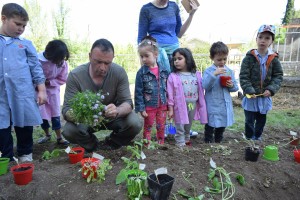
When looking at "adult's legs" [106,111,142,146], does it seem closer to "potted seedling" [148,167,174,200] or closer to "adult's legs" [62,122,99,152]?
"adult's legs" [62,122,99,152]

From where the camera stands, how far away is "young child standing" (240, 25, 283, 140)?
11.4 feet

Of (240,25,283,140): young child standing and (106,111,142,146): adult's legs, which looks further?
(240,25,283,140): young child standing

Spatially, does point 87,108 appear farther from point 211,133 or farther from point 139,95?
point 211,133

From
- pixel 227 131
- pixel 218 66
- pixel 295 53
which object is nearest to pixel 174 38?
pixel 218 66

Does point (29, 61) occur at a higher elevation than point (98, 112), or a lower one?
higher

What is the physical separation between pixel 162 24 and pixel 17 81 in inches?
80.7

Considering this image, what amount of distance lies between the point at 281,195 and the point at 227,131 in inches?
87.9

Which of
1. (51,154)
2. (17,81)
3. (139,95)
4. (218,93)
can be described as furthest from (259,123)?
(17,81)

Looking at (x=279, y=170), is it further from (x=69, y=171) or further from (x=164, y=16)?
(x=164, y=16)

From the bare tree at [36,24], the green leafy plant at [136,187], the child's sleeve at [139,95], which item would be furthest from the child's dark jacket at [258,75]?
the bare tree at [36,24]

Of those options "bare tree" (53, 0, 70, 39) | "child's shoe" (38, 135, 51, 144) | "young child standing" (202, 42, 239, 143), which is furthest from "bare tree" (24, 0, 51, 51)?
"young child standing" (202, 42, 239, 143)

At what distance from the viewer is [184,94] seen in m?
3.40

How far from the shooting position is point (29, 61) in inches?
118

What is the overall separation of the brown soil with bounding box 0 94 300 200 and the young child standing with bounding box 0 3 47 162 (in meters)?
0.48
